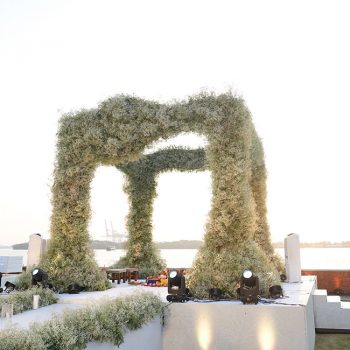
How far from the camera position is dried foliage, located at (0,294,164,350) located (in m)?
4.12

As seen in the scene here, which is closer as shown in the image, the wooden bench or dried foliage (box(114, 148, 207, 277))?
the wooden bench

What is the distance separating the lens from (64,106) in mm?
9938

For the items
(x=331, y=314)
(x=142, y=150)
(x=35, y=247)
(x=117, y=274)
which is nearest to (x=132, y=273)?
(x=117, y=274)

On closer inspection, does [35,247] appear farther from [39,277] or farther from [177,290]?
[177,290]

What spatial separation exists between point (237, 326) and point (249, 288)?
26.4 inches

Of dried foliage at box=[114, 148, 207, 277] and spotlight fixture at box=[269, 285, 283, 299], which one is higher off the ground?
dried foliage at box=[114, 148, 207, 277]

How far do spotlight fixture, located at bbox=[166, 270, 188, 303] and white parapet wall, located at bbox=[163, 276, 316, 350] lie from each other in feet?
0.45

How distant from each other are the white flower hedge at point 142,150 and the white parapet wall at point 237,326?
751 mm

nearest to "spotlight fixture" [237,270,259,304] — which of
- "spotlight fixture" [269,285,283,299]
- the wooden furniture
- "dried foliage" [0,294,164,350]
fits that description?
"spotlight fixture" [269,285,283,299]

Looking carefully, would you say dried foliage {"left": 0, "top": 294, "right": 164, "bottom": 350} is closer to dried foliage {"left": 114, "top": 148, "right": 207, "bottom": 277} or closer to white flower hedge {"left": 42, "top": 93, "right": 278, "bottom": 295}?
white flower hedge {"left": 42, "top": 93, "right": 278, "bottom": 295}

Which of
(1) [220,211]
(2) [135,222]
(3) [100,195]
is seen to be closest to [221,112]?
(1) [220,211]

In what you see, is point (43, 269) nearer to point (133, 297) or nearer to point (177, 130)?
point (133, 297)

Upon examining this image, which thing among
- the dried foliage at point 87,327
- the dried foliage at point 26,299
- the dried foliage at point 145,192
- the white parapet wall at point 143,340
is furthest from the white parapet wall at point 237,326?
the dried foliage at point 145,192

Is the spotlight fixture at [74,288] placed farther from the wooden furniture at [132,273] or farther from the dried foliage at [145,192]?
the dried foliage at [145,192]
